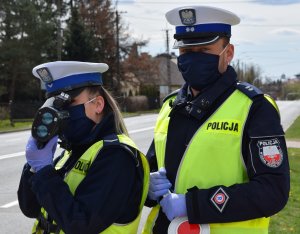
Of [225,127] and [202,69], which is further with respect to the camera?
[202,69]

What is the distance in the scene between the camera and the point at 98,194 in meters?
2.20

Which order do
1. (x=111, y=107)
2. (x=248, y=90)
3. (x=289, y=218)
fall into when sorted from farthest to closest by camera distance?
(x=289, y=218)
(x=111, y=107)
(x=248, y=90)

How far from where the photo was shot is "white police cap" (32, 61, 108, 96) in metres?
2.51

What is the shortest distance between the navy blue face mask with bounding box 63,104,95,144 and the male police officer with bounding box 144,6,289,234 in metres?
0.38

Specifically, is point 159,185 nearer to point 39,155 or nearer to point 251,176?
point 251,176

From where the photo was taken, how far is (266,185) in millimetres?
2105

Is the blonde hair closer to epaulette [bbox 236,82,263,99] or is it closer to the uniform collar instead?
the uniform collar

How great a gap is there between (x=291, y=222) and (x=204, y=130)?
4240mm

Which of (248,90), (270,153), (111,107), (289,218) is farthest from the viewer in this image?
(289,218)

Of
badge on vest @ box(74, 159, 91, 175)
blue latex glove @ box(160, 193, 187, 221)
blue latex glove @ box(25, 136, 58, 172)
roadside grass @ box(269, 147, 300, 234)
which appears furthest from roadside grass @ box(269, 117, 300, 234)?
blue latex glove @ box(25, 136, 58, 172)

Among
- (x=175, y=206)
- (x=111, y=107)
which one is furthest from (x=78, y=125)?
(x=175, y=206)

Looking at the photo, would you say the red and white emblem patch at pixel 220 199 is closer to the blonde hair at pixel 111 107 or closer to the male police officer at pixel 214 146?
the male police officer at pixel 214 146

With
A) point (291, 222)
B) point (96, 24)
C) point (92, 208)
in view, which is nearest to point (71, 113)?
point (92, 208)

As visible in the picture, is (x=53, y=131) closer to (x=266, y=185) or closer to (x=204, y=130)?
(x=204, y=130)
